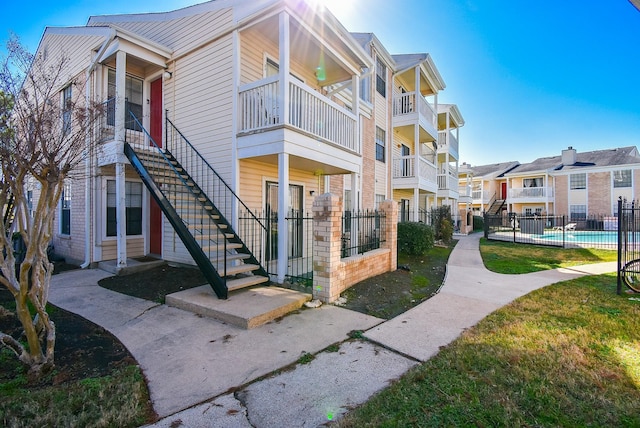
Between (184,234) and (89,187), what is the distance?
17.3 ft

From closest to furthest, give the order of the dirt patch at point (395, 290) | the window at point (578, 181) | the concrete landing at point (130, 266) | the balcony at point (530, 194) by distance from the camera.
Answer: the dirt patch at point (395, 290), the concrete landing at point (130, 266), the window at point (578, 181), the balcony at point (530, 194)

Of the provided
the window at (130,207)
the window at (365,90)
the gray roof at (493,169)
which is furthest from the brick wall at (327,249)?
the gray roof at (493,169)

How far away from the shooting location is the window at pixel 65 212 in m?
10.5

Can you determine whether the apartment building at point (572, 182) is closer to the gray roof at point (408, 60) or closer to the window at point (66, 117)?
the gray roof at point (408, 60)

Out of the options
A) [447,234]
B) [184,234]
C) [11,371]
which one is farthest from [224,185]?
[447,234]

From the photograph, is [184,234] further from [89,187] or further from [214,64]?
[89,187]

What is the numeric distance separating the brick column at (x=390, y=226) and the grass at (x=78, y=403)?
6.66 m

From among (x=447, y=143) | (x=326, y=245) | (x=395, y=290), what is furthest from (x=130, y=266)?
(x=447, y=143)

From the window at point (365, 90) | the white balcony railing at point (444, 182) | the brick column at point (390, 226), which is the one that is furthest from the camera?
the white balcony railing at point (444, 182)

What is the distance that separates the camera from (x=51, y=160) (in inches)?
138

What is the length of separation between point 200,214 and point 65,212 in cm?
693

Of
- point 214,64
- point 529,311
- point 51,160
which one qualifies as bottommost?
point 529,311

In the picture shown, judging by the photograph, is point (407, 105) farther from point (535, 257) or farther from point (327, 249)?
point (327, 249)

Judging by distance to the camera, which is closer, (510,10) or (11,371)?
(11,371)
